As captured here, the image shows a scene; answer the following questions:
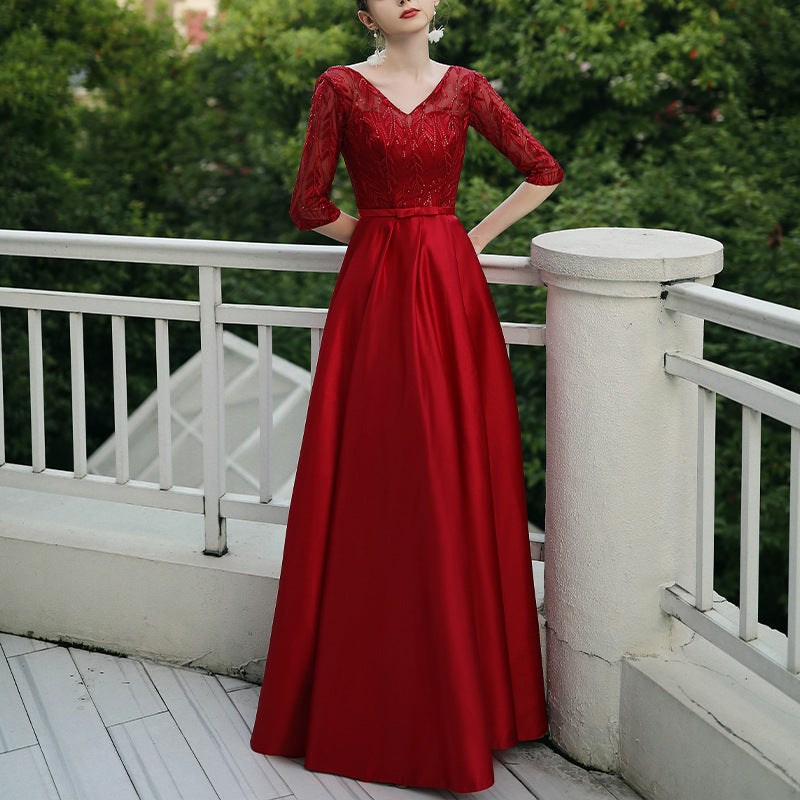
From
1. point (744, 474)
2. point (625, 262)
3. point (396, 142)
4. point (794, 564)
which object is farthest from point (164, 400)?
point (794, 564)

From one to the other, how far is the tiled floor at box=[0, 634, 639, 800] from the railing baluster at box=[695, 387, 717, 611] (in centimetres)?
47

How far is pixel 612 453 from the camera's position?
2.29 meters

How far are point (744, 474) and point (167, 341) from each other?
4.61 ft

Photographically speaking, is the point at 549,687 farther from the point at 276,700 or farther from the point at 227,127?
the point at 227,127

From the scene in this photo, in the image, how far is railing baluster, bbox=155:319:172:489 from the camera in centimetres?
283

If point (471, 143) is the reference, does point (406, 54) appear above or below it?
below

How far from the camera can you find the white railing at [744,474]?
1.93m

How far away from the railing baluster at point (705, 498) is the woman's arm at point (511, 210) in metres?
0.52

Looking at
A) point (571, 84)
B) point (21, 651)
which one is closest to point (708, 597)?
point (21, 651)

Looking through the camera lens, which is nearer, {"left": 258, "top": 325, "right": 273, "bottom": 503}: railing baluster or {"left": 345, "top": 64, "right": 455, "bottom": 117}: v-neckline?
{"left": 345, "top": 64, "right": 455, "bottom": 117}: v-neckline

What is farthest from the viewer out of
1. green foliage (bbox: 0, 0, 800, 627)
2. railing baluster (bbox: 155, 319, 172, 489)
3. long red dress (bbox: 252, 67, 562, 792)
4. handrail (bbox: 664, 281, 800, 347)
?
green foliage (bbox: 0, 0, 800, 627)

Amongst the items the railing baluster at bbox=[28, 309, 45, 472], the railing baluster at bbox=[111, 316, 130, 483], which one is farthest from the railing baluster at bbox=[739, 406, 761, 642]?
the railing baluster at bbox=[28, 309, 45, 472]

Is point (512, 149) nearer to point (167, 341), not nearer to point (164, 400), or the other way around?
point (167, 341)

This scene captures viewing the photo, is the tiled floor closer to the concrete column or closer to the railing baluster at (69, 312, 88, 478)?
the concrete column
